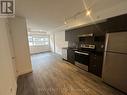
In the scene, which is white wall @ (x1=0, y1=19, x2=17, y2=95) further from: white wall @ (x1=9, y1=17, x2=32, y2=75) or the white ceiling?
white wall @ (x1=9, y1=17, x2=32, y2=75)

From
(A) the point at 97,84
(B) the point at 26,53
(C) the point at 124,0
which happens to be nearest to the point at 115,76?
(A) the point at 97,84

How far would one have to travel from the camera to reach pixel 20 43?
134 inches

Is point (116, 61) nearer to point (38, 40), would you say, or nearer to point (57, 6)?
point (57, 6)

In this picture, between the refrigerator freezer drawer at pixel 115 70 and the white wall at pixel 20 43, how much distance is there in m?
3.23

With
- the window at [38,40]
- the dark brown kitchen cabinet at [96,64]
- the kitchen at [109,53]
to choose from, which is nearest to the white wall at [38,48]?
the window at [38,40]

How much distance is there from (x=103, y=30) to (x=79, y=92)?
2254 millimetres

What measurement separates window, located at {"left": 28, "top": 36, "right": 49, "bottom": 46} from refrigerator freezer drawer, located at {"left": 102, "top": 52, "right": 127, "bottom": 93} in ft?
26.0

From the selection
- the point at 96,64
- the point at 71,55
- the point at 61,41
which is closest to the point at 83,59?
the point at 96,64

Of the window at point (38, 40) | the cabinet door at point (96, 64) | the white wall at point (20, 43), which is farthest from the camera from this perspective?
the window at point (38, 40)

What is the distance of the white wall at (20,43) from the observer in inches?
128

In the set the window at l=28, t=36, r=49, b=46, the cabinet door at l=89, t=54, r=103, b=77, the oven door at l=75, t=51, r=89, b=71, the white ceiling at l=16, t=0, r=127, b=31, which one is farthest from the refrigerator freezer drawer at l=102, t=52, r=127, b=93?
the window at l=28, t=36, r=49, b=46

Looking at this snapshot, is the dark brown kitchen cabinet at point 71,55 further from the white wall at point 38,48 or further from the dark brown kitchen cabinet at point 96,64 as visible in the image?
the white wall at point 38,48

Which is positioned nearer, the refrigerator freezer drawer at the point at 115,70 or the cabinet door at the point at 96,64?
the refrigerator freezer drawer at the point at 115,70

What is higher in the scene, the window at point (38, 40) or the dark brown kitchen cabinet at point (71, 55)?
the window at point (38, 40)
